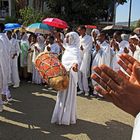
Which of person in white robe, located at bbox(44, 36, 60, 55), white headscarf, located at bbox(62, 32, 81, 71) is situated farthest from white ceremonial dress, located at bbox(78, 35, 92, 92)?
white headscarf, located at bbox(62, 32, 81, 71)

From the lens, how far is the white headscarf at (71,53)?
19.5ft

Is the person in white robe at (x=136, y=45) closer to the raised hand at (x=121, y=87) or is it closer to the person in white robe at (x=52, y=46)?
the person in white robe at (x=52, y=46)

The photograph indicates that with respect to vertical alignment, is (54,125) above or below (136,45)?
below

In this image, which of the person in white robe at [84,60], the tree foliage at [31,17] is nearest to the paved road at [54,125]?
the person in white robe at [84,60]

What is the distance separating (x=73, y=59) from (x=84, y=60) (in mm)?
3149

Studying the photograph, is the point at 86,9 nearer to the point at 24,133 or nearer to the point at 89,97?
the point at 89,97

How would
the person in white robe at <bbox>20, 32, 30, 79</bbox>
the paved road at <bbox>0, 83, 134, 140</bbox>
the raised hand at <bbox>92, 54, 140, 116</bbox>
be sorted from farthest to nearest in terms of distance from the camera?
the person in white robe at <bbox>20, 32, 30, 79</bbox> < the paved road at <bbox>0, 83, 134, 140</bbox> < the raised hand at <bbox>92, 54, 140, 116</bbox>

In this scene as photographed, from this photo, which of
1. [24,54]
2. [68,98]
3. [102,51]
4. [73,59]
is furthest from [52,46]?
[68,98]

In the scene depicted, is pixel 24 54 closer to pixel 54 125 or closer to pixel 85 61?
pixel 85 61

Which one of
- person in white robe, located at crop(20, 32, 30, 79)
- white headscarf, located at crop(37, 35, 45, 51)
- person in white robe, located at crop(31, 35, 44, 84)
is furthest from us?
person in white robe, located at crop(20, 32, 30, 79)

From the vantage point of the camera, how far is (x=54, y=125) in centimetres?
590

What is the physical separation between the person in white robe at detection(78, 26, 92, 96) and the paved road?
936mm

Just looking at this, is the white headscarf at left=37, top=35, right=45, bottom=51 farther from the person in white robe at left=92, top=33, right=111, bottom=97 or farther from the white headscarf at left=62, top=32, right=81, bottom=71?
the white headscarf at left=62, top=32, right=81, bottom=71

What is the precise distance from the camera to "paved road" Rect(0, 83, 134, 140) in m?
5.41
